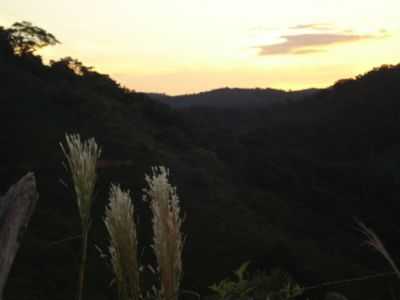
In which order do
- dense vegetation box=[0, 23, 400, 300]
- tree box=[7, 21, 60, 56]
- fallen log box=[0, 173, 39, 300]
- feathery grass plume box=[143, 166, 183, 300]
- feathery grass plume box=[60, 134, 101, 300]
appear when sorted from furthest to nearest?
1. tree box=[7, 21, 60, 56]
2. dense vegetation box=[0, 23, 400, 300]
3. fallen log box=[0, 173, 39, 300]
4. feathery grass plume box=[60, 134, 101, 300]
5. feathery grass plume box=[143, 166, 183, 300]

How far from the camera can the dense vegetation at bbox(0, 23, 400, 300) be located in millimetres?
17828

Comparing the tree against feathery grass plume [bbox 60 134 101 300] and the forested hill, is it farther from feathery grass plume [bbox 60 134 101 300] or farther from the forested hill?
the forested hill

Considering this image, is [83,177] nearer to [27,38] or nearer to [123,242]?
[123,242]

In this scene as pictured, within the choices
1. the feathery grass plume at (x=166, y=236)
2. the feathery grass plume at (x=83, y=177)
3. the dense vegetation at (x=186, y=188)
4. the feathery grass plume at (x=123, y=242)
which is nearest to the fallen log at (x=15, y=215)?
the feathery grass plume at (x=83, y=177)

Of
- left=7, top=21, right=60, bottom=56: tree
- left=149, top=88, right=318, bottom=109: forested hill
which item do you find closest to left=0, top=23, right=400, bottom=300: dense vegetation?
left=7, top=21, right=60, bottom=56: tree

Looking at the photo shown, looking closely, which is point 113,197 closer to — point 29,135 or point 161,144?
point 29,135

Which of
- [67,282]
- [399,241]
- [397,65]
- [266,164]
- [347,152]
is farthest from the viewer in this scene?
[397,65]

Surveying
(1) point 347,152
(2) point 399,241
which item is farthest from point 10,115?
(1) point 347,152

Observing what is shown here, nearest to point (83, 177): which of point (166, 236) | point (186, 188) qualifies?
point (166, 236)

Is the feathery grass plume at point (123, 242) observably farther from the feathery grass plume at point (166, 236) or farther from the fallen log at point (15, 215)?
the fallen log at point (15, 215)

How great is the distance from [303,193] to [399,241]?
7.23 metres

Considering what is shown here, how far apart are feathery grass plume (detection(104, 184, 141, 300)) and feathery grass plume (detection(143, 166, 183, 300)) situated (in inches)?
3.7

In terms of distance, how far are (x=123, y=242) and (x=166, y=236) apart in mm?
161

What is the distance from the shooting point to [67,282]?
50.8 feet
